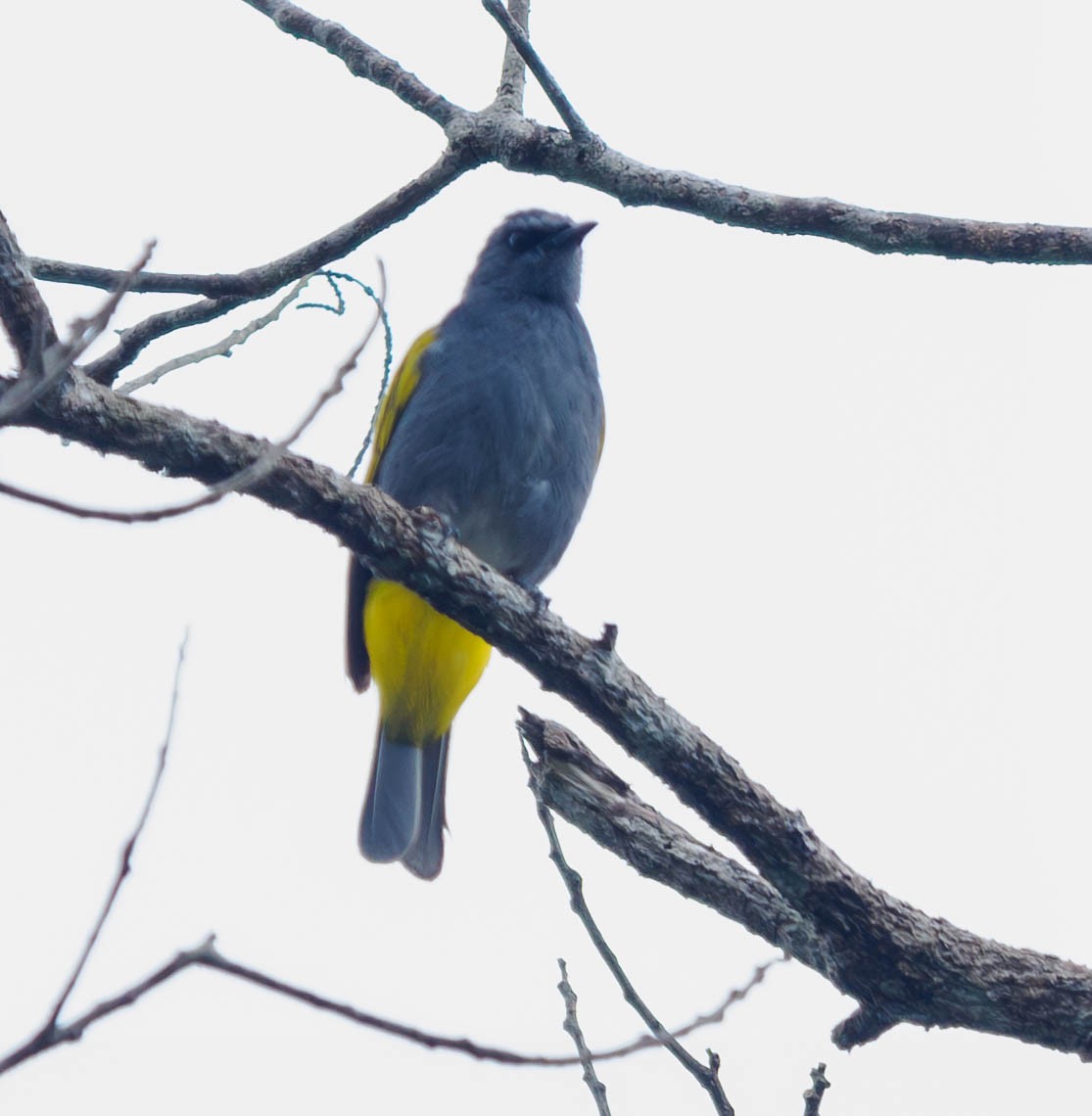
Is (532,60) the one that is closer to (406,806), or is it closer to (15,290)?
(15,290)

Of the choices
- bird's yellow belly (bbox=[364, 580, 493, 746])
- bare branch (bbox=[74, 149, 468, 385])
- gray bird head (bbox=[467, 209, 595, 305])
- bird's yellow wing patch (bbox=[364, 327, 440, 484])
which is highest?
gray bird head (bbox=[467, 209, 595, 305])

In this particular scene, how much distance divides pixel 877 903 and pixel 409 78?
9.46ft

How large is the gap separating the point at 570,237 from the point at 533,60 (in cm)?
296

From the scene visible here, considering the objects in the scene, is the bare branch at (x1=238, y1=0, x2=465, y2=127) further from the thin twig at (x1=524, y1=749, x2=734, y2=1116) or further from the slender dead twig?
the slender dead twig

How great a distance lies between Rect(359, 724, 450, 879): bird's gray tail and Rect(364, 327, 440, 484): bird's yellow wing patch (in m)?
1.17

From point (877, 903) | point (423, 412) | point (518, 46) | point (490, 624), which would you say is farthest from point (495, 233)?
point (877, 903)

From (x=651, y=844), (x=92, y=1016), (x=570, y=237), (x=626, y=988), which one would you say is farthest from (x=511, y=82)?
(x=92, y=1016)

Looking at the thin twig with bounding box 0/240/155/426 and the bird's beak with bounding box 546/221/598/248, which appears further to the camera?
the bird's beak with bounding box 546/221/598/248

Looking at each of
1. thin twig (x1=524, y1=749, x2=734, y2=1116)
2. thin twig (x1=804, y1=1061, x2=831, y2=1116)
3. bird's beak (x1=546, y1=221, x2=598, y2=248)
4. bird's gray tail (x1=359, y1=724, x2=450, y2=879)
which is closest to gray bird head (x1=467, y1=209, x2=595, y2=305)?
bird's beak (x1=546, y1=221, x2=598, y2=248)

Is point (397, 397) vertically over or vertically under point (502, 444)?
over

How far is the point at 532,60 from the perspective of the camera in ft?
12.2

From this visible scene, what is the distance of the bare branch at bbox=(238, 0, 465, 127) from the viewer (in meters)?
4.47

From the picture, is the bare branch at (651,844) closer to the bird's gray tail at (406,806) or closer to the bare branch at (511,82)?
the bare branch at (511,82)

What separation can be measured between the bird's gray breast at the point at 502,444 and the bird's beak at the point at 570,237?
0.78 metres
